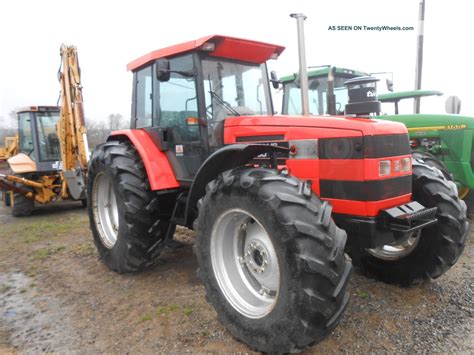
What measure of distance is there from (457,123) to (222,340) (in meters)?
4.99

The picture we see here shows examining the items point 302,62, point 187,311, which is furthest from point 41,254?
point 302,62

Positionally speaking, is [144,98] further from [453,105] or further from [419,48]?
[419,48]

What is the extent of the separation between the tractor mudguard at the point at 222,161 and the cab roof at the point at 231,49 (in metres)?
1.09

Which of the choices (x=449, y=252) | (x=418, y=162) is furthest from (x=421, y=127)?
(x=449, y=252)

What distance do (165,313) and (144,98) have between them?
2361mm

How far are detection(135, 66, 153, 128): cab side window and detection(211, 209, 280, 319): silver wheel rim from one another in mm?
1885

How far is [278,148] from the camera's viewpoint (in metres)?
2.84

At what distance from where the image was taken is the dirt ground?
106 inches

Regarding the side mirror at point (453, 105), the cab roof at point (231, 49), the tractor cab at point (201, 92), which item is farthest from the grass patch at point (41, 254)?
the side mirror at point (453, 105)

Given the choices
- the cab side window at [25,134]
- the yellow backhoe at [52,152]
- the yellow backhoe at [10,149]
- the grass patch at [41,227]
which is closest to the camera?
the grass patch at [41,227]

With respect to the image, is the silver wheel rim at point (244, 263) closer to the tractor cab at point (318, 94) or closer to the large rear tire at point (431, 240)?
the large rear tire at point (431, 240)

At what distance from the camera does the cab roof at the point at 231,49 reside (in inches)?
137

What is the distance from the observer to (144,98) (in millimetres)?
4402

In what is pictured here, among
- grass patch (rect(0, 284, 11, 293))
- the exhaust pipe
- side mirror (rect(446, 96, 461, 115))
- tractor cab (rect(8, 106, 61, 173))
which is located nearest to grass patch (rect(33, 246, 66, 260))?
grass patch (rect(0, 284, 11, 293))
